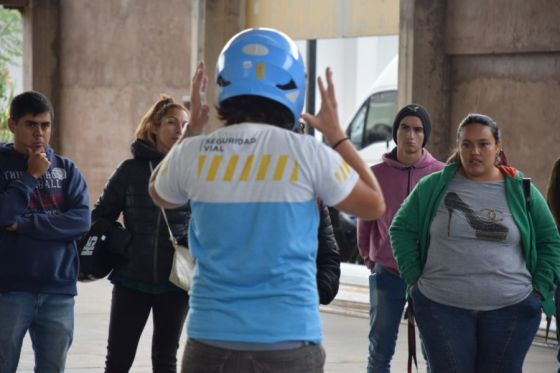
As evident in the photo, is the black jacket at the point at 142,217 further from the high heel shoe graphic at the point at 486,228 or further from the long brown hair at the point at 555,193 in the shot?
the long brown hair at the point at 555,193

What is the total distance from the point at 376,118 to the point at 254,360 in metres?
13.8

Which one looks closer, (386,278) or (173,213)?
(173,213)

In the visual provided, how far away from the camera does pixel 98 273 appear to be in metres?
6.98

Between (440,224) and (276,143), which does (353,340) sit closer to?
(440,224)

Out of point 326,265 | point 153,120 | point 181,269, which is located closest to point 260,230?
point 326,265

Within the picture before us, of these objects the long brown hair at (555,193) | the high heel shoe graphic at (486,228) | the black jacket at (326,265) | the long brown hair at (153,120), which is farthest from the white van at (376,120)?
the black jacket at (326,265)

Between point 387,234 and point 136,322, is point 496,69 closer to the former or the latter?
point 387,234

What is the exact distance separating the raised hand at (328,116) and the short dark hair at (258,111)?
0.10 metres

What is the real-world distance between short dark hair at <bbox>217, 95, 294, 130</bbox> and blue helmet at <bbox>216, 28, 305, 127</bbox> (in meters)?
0.03

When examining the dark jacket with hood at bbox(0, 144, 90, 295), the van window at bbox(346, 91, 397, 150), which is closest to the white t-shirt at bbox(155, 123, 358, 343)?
the dark jacket with hood at bbox(0, 144, 90, 295)

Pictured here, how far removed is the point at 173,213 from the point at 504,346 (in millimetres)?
1879

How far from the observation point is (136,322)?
23.3 ft

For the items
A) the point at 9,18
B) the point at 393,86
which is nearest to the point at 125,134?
the point at 393,86

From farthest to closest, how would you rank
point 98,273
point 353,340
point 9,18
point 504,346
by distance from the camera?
point 9,18, point 353,340, point 98,273, point 504,346
